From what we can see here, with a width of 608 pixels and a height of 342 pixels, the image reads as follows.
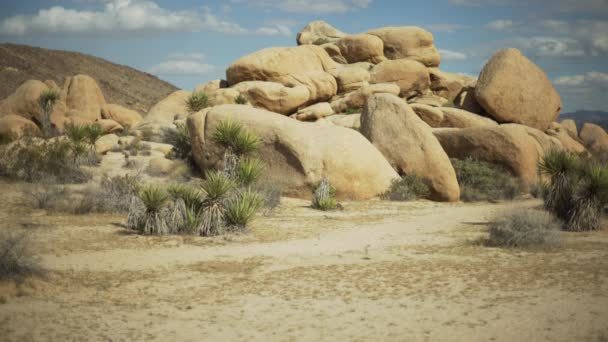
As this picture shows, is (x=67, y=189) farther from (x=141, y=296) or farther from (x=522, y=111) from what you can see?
(x=522, y=111)

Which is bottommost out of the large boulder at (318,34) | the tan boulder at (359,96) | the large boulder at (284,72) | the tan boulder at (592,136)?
the tan boulder at (592,136)

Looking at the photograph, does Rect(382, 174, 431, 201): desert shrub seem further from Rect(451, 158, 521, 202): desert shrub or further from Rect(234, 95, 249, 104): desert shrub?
Rect(234, 95, 249, 104): desert shrub

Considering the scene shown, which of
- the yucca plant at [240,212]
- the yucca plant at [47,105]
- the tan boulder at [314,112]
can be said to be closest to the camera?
the yucca plant at [240,212]

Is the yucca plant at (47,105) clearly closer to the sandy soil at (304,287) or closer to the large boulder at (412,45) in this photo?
the sandy soil at (304,287)

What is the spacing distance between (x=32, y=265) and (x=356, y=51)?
27.2m

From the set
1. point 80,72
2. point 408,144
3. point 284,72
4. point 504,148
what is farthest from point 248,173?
point 80,72

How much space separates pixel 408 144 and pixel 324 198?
5.47m

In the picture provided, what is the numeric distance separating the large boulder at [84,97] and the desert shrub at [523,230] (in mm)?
27382

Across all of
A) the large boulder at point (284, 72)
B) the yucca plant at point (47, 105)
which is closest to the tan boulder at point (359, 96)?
the large boulder at point (284, 72)

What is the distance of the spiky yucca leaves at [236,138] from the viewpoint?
16.7m

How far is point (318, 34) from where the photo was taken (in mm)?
38594

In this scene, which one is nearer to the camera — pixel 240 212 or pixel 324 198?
pixel 240 212

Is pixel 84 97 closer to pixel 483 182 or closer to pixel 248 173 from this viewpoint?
pixel 248 173

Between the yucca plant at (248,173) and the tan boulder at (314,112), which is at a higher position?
the tan boulder at (314,112)
